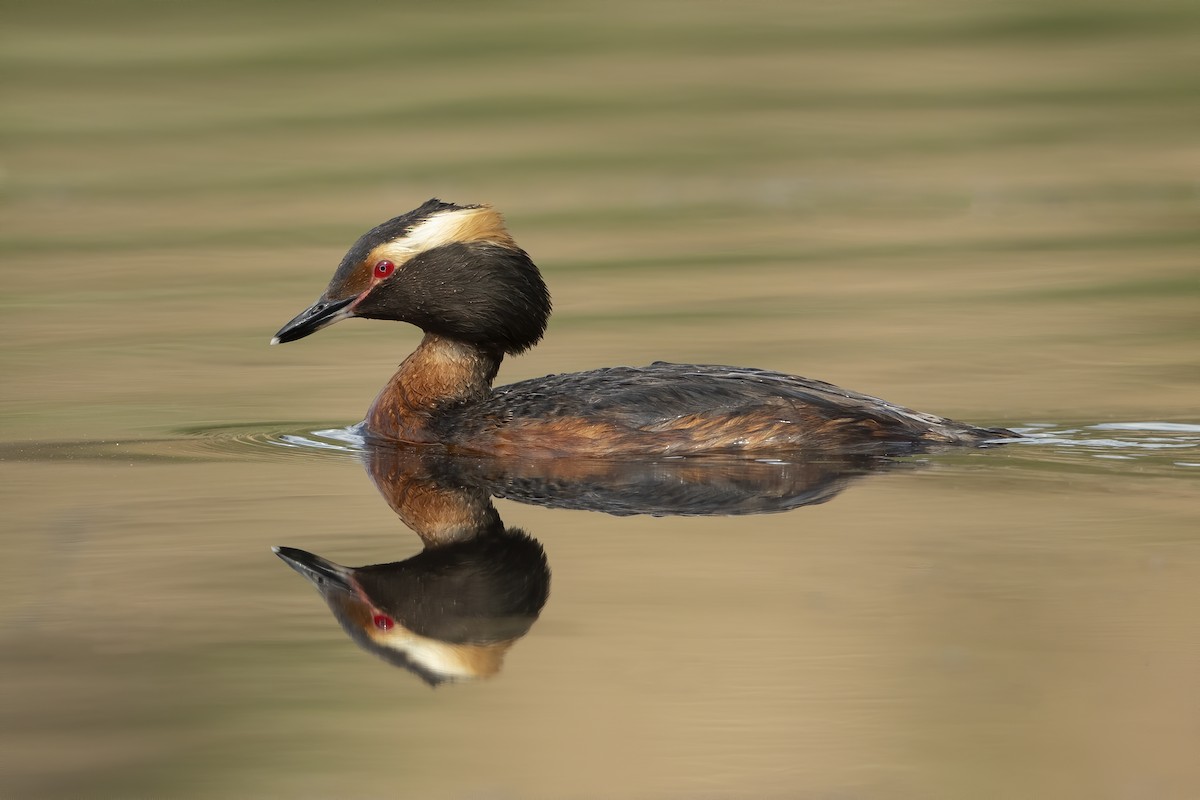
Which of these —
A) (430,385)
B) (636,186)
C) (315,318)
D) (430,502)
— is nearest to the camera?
(430,502)

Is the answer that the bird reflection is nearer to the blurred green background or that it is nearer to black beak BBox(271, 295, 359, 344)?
black beak BBox(271, 295, 359, 344)

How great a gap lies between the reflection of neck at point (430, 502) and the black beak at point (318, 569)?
1.57 feet

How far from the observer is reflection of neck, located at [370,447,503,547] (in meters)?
8.10

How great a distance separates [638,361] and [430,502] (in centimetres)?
329

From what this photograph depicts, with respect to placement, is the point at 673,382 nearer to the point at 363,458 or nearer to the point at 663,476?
the point at 663,476

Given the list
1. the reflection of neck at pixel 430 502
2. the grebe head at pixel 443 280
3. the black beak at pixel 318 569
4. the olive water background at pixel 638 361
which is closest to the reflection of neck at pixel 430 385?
the grebe head at pixel 443 280

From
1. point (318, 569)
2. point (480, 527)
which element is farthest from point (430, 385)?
point (318, 569)

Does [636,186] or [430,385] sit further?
[636,186]

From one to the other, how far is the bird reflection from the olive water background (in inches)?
5.5

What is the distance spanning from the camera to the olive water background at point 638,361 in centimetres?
562

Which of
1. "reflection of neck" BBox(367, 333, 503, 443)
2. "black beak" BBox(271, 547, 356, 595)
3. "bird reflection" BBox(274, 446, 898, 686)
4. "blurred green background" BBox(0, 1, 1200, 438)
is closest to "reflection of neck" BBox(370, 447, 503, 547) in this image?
"bird reflection" BBox(274, 446, 898, 686)

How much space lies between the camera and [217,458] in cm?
970

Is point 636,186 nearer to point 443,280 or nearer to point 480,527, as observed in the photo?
point 443,280

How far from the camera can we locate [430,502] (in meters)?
8.75
